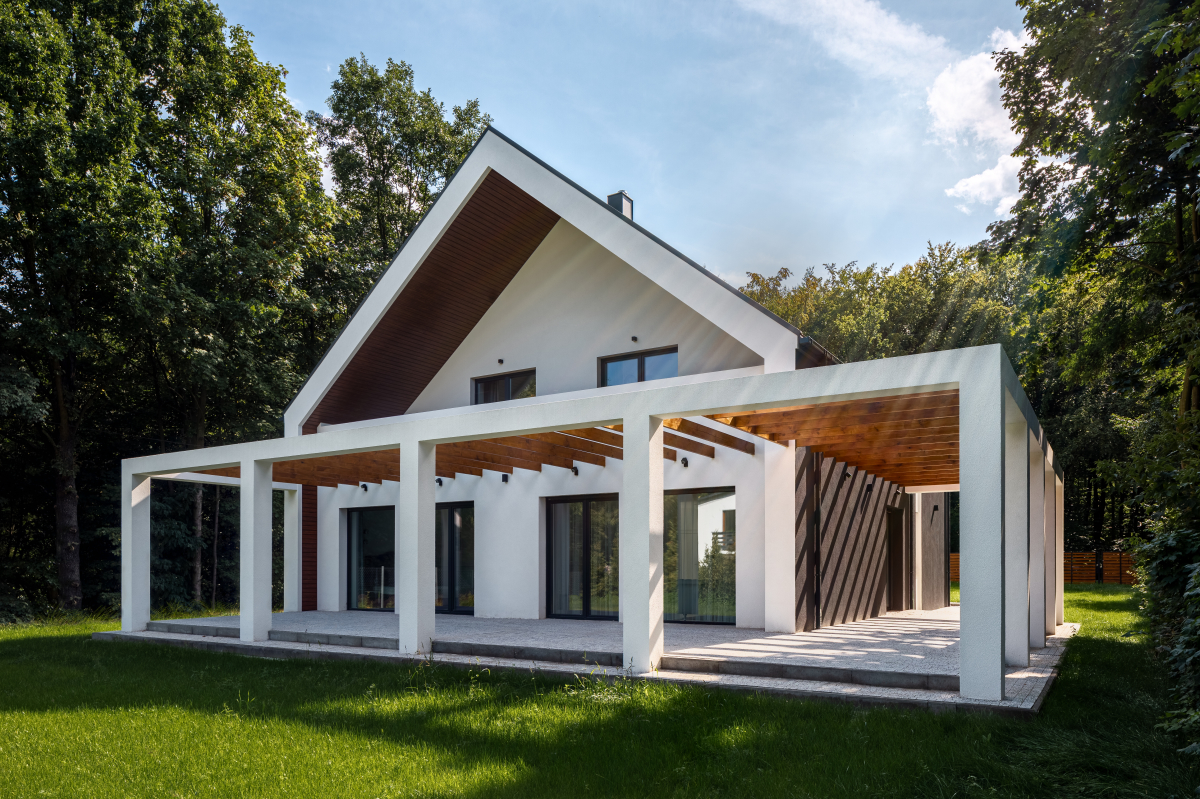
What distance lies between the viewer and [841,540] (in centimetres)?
1309

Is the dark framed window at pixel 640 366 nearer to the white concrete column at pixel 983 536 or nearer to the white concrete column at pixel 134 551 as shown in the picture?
the white concrete column at pixel 983 536

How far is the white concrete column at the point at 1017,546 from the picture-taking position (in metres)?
8.25

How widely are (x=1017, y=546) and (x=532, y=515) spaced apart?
320 inches

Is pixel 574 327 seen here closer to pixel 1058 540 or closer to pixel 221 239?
pixel 1058 540

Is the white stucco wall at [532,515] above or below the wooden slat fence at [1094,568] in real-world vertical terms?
above

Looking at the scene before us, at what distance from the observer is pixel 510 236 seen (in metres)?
14.5

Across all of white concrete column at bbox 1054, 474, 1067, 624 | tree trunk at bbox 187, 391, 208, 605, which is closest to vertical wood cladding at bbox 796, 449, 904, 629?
white concrete column at bbox 1054, 474, 1067, 624

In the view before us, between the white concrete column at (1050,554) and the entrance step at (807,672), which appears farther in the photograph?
the white concrete column at (1050,554)

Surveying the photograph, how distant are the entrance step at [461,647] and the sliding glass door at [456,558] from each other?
4046 mm

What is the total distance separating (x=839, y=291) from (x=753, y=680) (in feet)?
90.8

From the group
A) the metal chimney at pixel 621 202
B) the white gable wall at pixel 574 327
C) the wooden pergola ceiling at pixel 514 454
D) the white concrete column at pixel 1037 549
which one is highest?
the metal chimney at pixel 621 202

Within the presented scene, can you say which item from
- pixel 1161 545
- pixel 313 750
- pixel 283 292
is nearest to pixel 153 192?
pixel 283 292

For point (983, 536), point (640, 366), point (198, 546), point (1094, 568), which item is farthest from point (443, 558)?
point (1094, 568)

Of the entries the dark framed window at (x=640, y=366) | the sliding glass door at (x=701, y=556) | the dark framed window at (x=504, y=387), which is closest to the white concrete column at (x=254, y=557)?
the dark framed window at (x=504, y=387)
